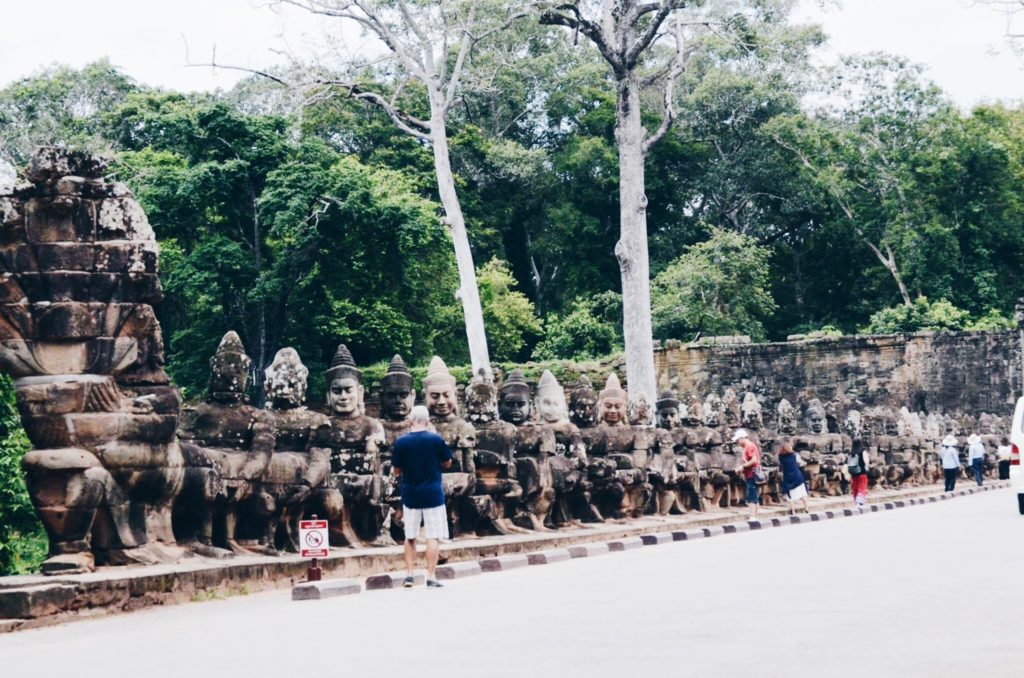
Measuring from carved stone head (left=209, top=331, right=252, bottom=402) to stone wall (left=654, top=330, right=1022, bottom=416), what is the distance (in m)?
36.3

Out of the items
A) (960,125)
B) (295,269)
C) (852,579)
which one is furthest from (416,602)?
(960,125)

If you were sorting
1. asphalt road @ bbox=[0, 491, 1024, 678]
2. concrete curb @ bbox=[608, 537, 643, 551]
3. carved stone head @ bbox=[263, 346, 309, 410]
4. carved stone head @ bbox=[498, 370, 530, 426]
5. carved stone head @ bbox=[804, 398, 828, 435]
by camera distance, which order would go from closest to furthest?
asphalt road @ bbox=[0, 491, 1024, 678] < carved stone head @ bbox=[263, 346, 309, 410] < concrete curb @ bbox=[608, 537, 643, 551] < carved stone head @ bbox=[498, 370, 530, 426] < carved stone head @ bbox=[804, 398, 828, 435]

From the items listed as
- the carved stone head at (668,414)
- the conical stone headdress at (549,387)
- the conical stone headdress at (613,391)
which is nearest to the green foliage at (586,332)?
the carved stone head at (668,414)

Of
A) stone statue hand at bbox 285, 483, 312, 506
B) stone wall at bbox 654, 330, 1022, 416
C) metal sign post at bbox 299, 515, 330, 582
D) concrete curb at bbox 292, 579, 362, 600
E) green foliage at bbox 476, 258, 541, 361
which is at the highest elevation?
green foliage at bbox 476, 258, 541, 361

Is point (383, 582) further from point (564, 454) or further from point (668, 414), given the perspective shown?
point (668, 414)

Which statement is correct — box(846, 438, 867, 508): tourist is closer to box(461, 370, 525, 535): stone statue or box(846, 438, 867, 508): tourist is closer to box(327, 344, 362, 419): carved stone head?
box(461, 370, 525, 535): stone statue

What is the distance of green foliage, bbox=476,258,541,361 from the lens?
49.2m

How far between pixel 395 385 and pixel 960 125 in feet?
132

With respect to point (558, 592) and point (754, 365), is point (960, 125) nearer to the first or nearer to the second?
point (754, 365)

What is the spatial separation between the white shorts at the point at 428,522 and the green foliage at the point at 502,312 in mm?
37179

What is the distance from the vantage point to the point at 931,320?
48.9m

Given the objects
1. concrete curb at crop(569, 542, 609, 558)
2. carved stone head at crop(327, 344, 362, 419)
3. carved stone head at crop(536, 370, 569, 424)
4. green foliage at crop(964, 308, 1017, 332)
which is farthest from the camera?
green foliage at crop(964, 308, 1017, 332)

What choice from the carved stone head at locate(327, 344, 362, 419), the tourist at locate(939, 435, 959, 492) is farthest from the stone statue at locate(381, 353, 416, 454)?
the tourist at locate(939, 435, 959, 492)

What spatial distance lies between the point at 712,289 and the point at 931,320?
6858 millimetres
